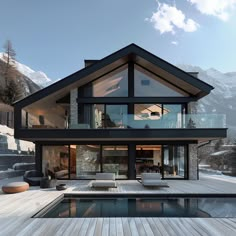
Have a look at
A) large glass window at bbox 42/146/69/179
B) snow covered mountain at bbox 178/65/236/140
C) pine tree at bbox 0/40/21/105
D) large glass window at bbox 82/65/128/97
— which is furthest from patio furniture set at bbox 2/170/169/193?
snow covered mountain at bbox 178/65/236/140

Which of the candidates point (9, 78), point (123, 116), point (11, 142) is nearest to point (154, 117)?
point (123, 116)

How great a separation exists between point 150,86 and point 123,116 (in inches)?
108

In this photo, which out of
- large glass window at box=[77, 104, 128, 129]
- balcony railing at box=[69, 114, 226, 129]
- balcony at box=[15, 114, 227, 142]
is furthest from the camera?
large glass window at box=[77, 104, 128, 129]

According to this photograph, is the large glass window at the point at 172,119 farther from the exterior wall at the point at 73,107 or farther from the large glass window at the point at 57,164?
the large glass window at the point at 57,164

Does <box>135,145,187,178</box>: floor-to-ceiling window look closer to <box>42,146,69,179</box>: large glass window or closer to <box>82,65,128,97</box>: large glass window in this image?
<box>82,65,128,97</box>: large glass window

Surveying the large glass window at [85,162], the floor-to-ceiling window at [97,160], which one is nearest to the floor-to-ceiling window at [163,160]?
the floor-to-ceiling window at [97,160]

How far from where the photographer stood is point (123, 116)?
48.2 feet

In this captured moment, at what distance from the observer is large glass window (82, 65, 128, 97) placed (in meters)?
15.9

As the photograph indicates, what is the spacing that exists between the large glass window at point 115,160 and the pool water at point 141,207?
5.12 m

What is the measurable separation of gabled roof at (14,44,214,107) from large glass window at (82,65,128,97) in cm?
54

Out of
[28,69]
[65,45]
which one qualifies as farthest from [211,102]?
[28,69]

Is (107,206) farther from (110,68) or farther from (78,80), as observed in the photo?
(110,68)

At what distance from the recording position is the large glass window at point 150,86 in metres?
16.0

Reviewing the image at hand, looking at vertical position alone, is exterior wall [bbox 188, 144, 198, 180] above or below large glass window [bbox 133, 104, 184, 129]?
below
